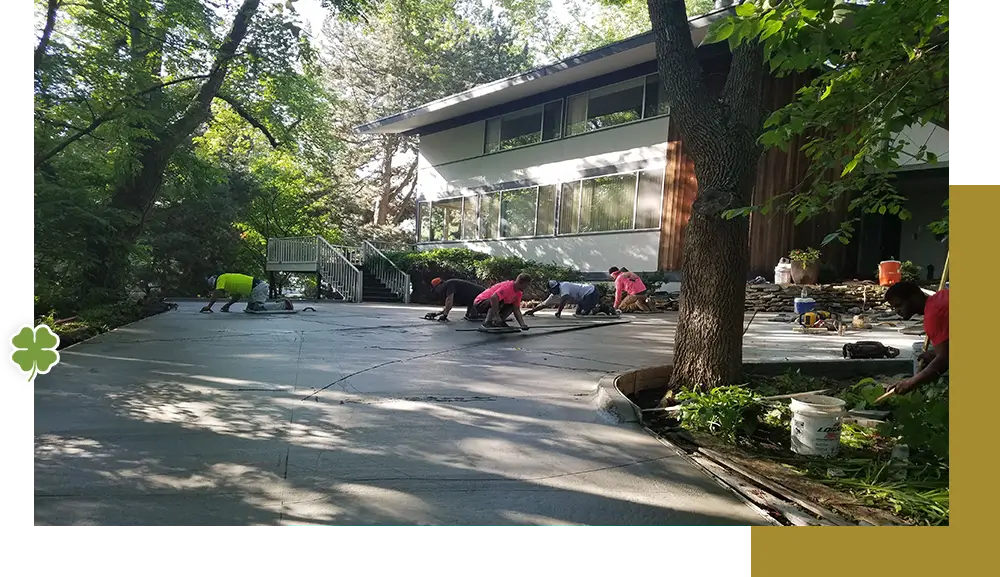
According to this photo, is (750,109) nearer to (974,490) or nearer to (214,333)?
(974,490)

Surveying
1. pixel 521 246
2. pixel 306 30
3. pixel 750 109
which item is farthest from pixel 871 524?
pixel 521 246

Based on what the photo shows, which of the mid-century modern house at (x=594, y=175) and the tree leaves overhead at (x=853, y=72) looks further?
the mid-century modern house at (x=594, y=175)

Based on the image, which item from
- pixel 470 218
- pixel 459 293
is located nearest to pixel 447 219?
pixel 470 218

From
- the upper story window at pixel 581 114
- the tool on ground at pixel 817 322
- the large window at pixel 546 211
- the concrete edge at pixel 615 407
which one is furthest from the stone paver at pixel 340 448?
the large window at pixel 546 211

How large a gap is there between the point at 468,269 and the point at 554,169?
422cm

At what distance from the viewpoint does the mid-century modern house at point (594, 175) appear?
13.3 metres

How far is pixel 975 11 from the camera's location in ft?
9.31

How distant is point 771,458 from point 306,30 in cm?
1225

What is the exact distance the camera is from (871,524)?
2.53 m

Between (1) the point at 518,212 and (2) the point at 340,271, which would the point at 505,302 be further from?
(2) the point at 340,271

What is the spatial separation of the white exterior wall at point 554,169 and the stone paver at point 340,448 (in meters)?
10.3

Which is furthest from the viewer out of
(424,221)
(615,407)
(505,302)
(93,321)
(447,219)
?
(424,221)

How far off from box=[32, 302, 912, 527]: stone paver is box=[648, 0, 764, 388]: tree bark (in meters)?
1.03

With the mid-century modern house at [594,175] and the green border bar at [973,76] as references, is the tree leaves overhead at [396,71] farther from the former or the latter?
the green border bar at [973,76]
